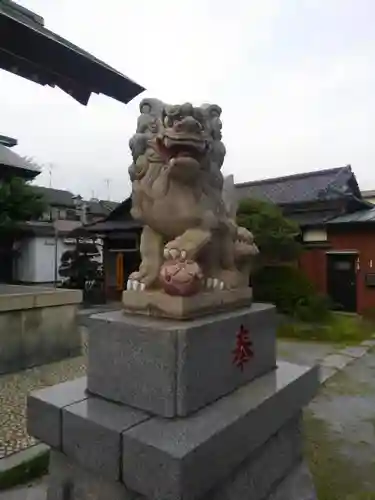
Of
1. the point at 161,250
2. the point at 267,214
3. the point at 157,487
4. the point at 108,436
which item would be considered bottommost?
the point at 157,487

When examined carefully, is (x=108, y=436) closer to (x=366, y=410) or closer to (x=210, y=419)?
(x=210, y=419)

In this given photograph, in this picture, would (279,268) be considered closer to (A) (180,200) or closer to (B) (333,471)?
(B) (333,471)

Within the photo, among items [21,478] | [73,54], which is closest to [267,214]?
[73,54]

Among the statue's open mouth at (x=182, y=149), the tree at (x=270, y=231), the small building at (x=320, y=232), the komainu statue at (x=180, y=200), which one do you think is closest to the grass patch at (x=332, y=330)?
the small building at (x=320, y=232)

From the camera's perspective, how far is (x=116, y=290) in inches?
539

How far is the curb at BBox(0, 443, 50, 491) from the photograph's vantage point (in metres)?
2.58

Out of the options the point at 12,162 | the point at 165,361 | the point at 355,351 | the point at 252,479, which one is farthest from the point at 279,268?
the point at 165,361

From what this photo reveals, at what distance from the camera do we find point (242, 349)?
212 cm

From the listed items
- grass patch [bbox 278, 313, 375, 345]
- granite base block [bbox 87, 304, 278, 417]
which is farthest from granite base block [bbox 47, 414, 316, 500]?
grass patch [bbox 278, 313, 375, 345]

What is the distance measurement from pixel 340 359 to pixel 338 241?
520 centimetres

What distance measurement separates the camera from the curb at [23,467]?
2576 mm

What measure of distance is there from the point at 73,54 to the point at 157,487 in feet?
17.9

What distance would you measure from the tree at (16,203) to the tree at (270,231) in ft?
17.6

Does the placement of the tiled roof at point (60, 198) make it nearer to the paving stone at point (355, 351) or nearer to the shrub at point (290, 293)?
the shrub at point (290, 293)
